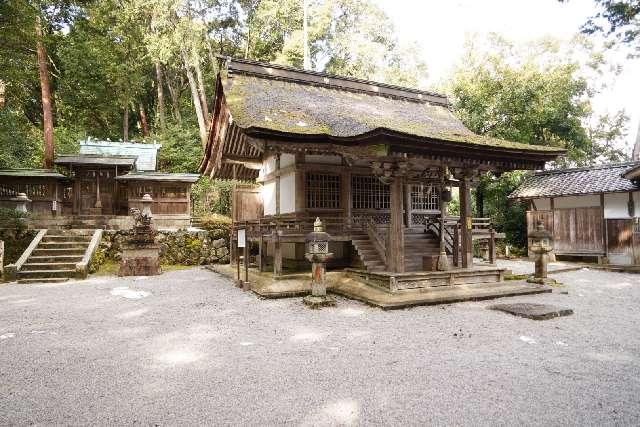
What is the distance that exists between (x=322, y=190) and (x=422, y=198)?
3872 millimetres

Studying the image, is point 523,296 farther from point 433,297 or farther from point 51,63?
point 51,63

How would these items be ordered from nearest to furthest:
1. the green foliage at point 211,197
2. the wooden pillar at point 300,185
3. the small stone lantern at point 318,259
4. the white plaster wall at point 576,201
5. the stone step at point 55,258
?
the small stone lantern at point 318,259 < the wooden pillar at point 300,185 < the stone step at point 55,258 < the white plaster wall at point 576,201 < the green foliage at point 211,197

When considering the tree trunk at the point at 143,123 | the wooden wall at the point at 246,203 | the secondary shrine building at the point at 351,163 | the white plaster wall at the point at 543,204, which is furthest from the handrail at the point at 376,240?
the tree trunk at the point at 143,123

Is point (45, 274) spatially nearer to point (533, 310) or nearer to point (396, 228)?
point (396, 228)

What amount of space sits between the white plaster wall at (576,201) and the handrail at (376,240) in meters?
12.1

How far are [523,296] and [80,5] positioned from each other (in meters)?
32.8

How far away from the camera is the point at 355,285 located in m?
9.45

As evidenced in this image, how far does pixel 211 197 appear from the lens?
24.1 m

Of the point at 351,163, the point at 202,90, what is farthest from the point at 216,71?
the point at 351,163

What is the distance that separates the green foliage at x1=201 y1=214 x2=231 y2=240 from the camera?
57.9ft

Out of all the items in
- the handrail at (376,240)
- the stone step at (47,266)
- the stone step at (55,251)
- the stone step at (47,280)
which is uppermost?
the handrail at (376,240)

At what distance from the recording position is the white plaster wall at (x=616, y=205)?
598 inches

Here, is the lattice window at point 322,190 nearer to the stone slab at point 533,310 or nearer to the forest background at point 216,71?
the stone slab at point 533,310

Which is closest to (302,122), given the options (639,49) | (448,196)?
(448,196)
